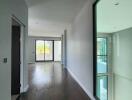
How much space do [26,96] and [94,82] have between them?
1.98 metres

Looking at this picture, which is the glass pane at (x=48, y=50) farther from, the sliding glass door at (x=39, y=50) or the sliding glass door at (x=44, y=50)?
the sliding glass door at (x=39, y=50)

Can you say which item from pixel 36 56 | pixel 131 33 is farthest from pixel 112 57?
pixel 36 56

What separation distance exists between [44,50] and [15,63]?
8.60 metres

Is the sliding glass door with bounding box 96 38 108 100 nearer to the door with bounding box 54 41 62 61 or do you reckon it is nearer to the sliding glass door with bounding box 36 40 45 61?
the door with bounding box 54 41 62 61

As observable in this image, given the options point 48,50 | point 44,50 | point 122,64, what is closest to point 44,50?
point 44,50

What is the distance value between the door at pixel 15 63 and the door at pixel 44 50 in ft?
27.9

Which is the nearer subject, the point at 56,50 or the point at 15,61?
the point at 15,61

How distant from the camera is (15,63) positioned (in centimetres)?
364

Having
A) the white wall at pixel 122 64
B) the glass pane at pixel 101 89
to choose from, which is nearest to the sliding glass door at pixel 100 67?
the glass pane at pixel 101 89

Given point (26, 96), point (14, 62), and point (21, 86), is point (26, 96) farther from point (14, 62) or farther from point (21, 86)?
point (14, 62)

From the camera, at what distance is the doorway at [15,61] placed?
11.7 ft

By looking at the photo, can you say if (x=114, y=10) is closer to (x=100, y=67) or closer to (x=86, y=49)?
(x=86, y=49)

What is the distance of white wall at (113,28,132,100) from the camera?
5527mm

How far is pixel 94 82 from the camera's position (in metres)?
3.04
